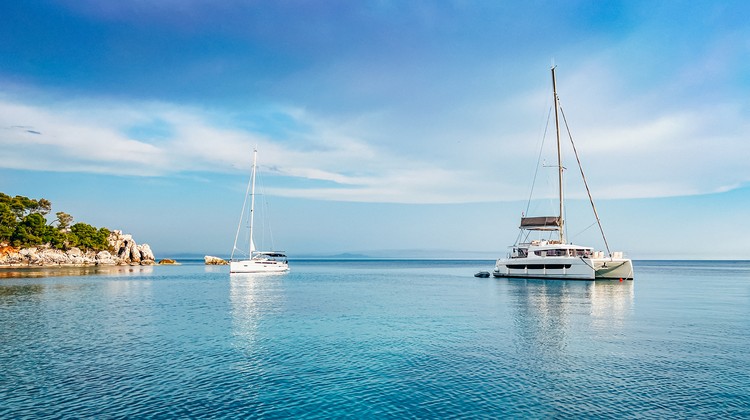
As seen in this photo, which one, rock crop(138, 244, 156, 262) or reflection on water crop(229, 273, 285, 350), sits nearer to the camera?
reflection on water crop(229, 273, 285, 350)

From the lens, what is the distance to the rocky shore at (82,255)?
132250mm

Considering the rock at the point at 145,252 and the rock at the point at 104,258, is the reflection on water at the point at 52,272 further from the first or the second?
the rock at the point at 145,252

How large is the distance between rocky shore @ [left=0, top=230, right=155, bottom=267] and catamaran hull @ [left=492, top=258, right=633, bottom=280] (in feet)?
466

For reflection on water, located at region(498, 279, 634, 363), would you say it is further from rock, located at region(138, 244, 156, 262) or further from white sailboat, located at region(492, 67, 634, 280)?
rock, located at region(138, 244, 156, 262)

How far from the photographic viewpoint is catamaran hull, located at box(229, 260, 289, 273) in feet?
350

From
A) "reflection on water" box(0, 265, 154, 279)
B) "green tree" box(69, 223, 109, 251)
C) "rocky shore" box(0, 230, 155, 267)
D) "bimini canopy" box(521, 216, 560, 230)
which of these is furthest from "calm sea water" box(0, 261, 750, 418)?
"green tree" box(69, 223, 109, 251)

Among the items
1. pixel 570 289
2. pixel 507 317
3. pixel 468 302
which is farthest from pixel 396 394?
pixel 570 289

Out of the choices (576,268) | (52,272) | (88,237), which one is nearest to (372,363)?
(576,268)

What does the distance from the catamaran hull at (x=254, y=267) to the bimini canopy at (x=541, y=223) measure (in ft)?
210

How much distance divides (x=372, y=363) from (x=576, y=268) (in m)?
65.1

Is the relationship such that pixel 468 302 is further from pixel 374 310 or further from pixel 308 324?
pixel 308 324

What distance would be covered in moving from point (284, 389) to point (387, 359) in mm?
6784

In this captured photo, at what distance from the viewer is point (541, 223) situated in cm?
8525

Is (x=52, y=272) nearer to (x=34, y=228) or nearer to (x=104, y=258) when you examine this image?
(x=34, y=228)
